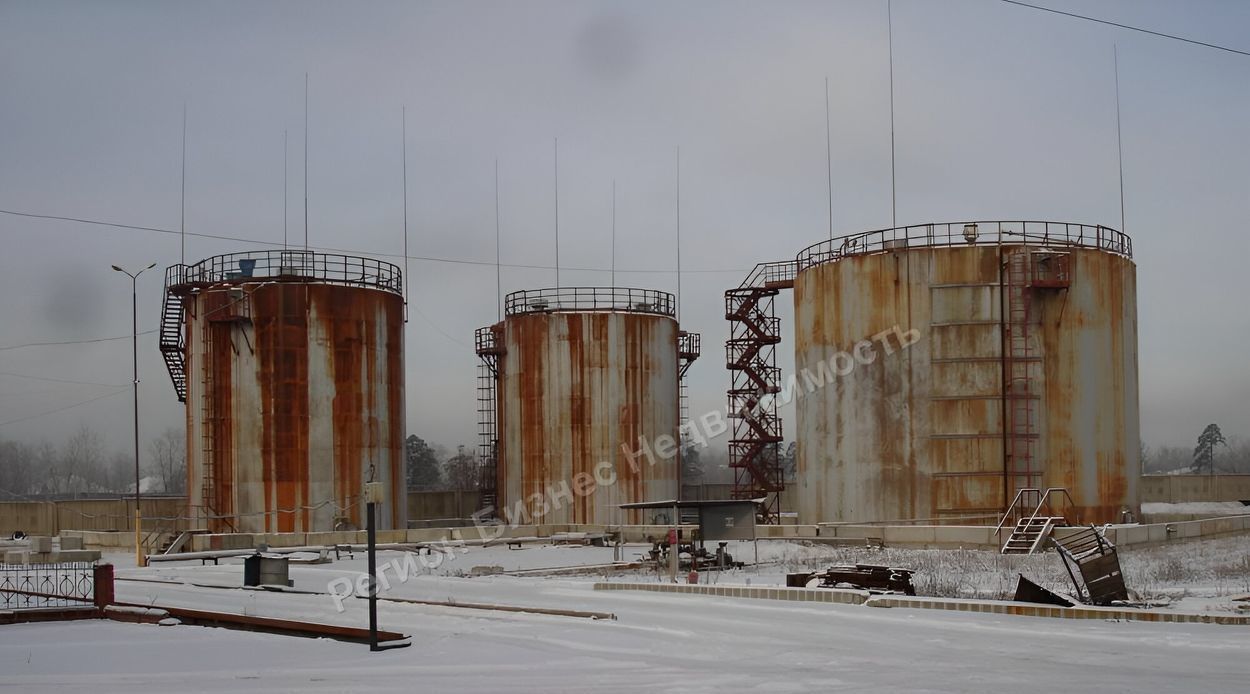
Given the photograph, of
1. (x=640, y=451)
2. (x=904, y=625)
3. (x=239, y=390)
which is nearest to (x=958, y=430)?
(x=640, y=451)

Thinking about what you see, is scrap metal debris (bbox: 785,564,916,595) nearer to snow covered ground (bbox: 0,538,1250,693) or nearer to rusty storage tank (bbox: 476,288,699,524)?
snow covered ground (bbox: 0,538,1250,693)

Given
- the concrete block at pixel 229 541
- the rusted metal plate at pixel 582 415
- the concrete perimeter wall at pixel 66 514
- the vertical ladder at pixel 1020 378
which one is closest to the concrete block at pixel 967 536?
the vertical ladder at pixel 1020 378

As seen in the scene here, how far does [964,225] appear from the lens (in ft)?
127

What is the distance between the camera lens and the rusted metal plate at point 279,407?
138 ft

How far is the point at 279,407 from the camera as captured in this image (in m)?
42.1

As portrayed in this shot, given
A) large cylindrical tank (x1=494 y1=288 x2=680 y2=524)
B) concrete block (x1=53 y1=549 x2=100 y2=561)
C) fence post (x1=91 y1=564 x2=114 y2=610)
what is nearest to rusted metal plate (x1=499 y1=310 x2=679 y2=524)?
large cylindrical tank (x1=494 y1=288 x2=680 y2=524)

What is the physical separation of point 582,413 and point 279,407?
12931 millimetres

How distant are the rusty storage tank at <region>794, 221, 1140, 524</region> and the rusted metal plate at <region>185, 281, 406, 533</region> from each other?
16.3 metres

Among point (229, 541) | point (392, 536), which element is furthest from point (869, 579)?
point (229, 541)

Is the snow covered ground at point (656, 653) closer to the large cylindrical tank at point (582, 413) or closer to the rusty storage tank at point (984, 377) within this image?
the rusty storage tank at point (984, 377)

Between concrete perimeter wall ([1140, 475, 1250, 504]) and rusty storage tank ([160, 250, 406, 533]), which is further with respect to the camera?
concrete perimeter wall ([1140, 475, 1250, 504])

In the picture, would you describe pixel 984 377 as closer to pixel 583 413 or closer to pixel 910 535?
pixel 910 535

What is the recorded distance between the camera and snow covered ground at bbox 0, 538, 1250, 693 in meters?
13.8

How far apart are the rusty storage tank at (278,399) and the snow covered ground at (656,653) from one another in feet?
65.6
